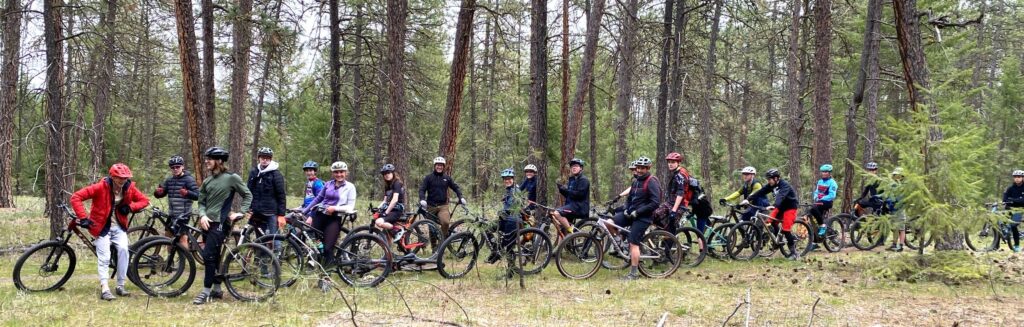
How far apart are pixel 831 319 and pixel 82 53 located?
12177mm

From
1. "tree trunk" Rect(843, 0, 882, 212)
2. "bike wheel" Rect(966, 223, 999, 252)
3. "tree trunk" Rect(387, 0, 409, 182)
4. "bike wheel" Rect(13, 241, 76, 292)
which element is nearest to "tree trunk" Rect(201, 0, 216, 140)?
"tree trunk" Rect(387, 0, 409, 182)

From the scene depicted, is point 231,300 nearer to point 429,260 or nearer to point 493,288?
point 429,260

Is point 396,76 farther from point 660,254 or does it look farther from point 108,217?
point 660,254

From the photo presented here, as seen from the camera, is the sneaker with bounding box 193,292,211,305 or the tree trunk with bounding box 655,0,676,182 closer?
the sneaker with bounding box 193,292,211,305

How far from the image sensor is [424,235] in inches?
384

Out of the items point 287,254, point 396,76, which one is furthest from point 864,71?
point 287,254

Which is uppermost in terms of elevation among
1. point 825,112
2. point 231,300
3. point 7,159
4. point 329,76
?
point 329,76

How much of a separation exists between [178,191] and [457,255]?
13.5 feet

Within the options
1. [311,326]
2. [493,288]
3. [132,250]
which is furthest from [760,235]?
[132,250]

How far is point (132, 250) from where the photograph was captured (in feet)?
22.7

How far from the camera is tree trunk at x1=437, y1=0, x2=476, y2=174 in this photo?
1112 cm

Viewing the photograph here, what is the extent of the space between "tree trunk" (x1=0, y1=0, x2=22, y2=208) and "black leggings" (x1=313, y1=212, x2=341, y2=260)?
20.7ft

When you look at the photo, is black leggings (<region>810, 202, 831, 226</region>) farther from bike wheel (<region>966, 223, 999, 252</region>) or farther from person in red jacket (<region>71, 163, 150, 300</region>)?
person in red jacket (<region>71, 163, 150, 300</region>)

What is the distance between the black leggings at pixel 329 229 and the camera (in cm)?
742
